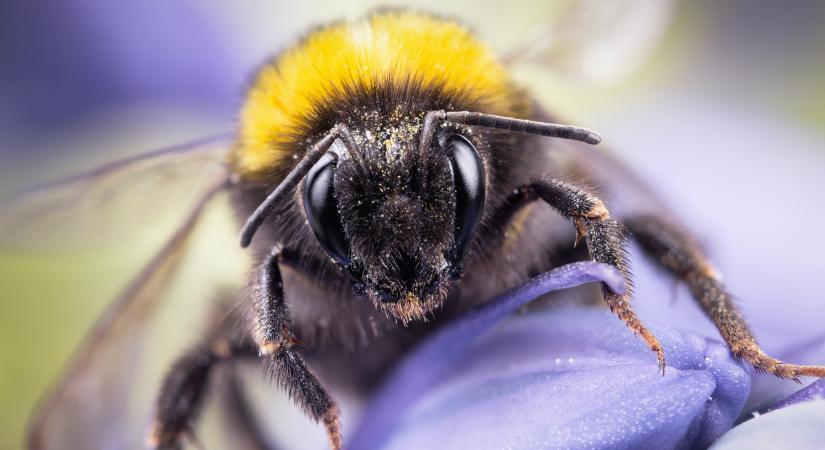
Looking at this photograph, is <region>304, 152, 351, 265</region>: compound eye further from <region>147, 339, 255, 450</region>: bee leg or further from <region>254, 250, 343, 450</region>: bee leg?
<region>147, 339, 255, 450</region>: bee leg

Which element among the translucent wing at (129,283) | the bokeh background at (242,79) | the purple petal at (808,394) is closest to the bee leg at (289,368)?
the translucent wing at (129,283)

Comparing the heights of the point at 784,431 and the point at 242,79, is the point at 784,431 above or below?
above

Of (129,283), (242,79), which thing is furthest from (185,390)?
(242,79)

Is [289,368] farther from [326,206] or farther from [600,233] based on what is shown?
[600,233]

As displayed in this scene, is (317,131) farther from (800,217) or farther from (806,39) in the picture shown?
(806,39)

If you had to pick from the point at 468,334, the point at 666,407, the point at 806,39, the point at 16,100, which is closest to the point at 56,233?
the point at 468,334

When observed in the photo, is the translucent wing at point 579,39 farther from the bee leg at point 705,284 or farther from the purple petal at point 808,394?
the purple petal at point 808,394

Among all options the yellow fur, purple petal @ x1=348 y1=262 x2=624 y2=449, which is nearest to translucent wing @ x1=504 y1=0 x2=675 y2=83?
the yellow fur
